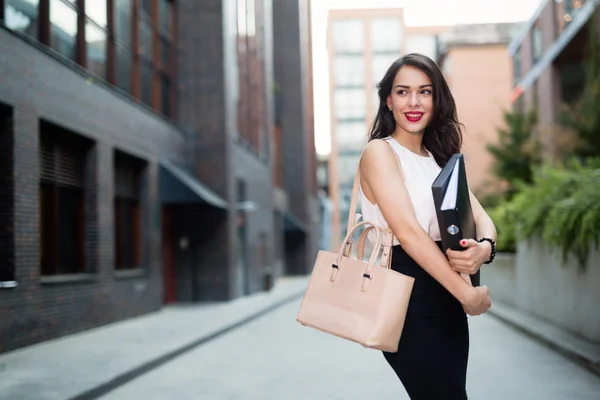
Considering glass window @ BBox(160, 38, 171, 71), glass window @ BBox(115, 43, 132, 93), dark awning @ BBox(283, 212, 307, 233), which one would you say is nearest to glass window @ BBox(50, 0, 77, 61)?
glass window @ BBox(115, 43, 132, 93)

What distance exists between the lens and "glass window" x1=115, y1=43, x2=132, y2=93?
1680 cm

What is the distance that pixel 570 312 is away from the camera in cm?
1164

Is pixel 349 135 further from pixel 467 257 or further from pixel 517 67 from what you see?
pixel 467 257

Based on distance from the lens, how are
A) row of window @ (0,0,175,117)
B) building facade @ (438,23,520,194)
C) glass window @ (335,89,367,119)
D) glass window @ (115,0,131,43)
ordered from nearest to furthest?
row of window @ (0,0,175,117) < glass window @ (115,0,131,43) < building facade @ (438,23,520,194) < glass window @ (335,89,367,119)

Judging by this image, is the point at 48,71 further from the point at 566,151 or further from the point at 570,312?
the point at 566,151

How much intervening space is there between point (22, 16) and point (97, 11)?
379cm

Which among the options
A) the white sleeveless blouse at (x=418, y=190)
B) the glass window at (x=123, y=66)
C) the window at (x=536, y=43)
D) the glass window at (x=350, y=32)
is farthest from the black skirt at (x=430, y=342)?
the glass window at (x=350, y=32)

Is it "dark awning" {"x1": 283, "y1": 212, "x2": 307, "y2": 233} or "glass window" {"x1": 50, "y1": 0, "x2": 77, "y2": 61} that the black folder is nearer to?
"glass window" {"x1": 50, "y1": 0, "x2": 77, "y2": 61}

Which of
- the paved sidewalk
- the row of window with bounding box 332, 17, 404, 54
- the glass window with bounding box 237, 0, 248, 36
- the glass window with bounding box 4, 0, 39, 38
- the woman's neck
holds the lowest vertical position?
the paved sidewalk

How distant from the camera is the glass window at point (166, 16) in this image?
20.7 meters

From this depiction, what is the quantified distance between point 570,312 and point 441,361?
974 centimetres

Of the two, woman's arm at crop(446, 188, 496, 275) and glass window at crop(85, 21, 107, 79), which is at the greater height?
glass window at crop(85, 21, 107, 79)

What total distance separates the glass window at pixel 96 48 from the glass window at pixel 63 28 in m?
0.58

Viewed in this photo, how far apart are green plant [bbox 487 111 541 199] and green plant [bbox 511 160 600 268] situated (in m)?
16.6
